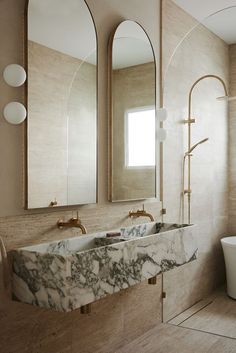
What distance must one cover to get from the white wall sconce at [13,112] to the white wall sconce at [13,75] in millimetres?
101

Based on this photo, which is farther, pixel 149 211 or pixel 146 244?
pixel 149 211

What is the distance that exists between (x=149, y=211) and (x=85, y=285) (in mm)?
1344

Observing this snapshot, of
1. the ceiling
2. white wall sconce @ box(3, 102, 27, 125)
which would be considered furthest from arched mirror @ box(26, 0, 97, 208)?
the ceiling

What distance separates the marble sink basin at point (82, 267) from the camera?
1.78m

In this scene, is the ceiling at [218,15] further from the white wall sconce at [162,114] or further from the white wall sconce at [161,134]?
the white wall sconce at [161,134]

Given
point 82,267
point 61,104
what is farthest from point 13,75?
point 82,267

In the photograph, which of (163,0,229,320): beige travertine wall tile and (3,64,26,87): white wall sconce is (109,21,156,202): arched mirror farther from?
(3,64,26,87): white wall sconce

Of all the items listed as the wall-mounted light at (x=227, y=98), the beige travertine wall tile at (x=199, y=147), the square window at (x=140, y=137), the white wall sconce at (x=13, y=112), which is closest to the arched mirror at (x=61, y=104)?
the white wall sconce at (x=13, y=112)

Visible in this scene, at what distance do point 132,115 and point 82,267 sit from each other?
142 centimetres

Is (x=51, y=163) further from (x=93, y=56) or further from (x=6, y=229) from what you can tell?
(x=93, y=56)

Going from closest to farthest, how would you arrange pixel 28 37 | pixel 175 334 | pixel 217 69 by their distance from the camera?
1. pixel 28 37
2. pixel 175 334
3. pixel 217 69

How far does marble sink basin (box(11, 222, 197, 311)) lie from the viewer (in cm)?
178

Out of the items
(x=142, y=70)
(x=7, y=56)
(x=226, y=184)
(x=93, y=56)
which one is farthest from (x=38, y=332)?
A: (x=226, y=184)

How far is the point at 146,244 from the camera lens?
2.27 meters
